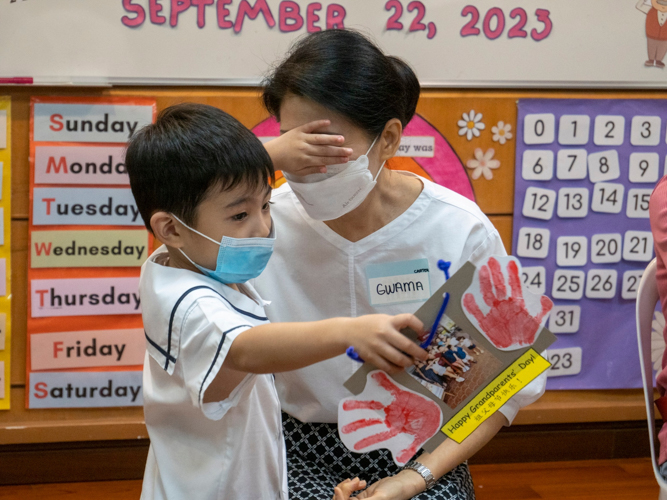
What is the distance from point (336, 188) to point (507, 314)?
54cm

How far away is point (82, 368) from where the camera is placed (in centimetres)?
203

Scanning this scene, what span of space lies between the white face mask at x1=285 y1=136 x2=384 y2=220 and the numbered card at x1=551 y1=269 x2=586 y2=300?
3.90 ft

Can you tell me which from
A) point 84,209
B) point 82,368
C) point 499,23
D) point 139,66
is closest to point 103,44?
point 139,66

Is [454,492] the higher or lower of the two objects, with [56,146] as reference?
lower

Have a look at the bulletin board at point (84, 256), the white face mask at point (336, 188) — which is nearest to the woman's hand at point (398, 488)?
the white face mask at point (336, 188)

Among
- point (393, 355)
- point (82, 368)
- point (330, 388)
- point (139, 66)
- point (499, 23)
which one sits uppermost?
point (499, 23)

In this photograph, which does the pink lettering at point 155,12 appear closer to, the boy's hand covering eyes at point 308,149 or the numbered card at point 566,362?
the boy's hand covering eyes at point 308,149

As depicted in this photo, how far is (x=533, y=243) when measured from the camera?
2.18 metres

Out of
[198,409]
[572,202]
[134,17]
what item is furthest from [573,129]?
[198,409]

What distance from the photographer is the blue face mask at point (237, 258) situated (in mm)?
A: 958

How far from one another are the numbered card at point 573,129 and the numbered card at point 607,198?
0.57 feet

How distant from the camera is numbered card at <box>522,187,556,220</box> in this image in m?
2.16

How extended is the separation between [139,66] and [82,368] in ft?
3.19

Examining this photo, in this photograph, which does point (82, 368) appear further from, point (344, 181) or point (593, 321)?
point (593, 321)
